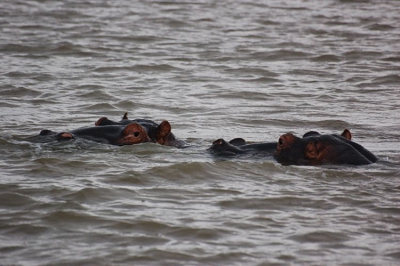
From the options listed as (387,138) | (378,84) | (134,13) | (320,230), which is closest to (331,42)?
(378,84)

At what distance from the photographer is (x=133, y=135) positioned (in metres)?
9.12

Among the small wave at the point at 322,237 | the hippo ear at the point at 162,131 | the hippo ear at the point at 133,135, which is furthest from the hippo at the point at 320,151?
the small wave at the point at 322,237

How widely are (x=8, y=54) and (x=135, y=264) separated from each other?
12.0 m

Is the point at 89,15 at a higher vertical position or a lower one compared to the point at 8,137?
higher

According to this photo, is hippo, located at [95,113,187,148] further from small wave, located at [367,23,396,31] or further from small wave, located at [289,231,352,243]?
small wave, located at [367,23,396,31]

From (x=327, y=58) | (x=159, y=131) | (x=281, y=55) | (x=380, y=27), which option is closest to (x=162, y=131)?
(x=159, y=131)

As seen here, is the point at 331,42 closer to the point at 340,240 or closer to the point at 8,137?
the point at 8,137

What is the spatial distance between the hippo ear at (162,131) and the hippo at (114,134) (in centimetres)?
12

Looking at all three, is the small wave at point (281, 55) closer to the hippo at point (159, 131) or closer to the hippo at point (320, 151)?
the hippo at point (159, 131)

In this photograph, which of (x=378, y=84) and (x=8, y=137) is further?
(x=378, y=84)

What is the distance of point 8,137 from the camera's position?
10031 mm

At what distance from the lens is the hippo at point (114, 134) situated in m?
9.10

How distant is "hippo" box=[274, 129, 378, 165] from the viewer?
8602 mm

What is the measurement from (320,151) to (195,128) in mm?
2958
